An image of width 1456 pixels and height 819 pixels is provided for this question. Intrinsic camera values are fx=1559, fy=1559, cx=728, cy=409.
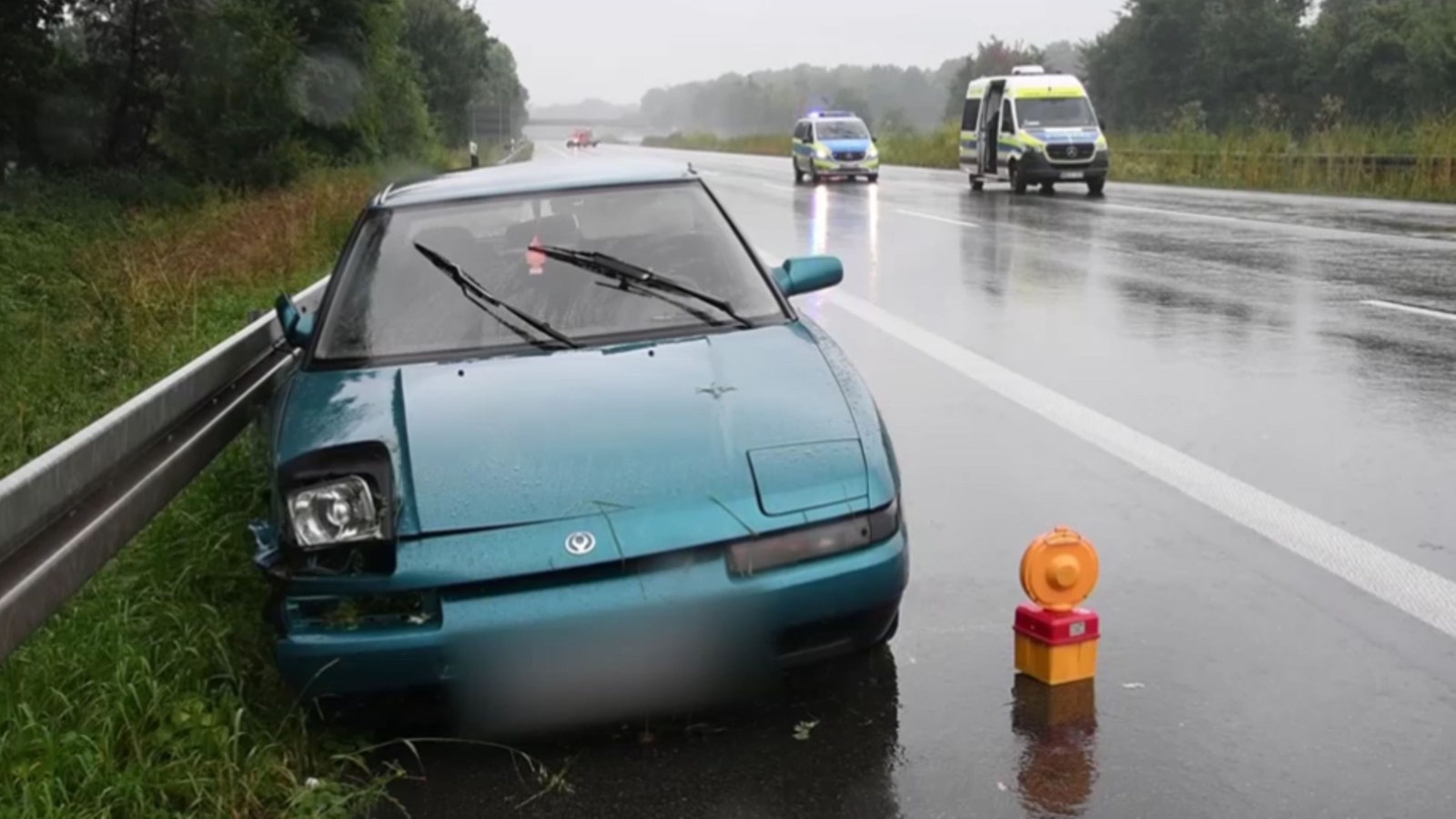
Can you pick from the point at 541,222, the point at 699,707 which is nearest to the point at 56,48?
the point at 541,222

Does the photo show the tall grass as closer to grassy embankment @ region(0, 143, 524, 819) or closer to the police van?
grassy embankment @ region(0, 143, 524, 819)

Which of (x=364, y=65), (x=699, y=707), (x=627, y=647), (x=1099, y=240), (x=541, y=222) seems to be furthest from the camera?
(x=364, y=65)

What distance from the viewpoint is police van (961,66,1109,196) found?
1153 inches

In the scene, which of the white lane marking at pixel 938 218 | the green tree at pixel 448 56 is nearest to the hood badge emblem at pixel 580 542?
the white lane marking at pixel 938 218

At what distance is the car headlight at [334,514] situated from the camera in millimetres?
3891

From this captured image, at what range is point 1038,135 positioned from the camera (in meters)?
29.7

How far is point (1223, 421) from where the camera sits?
764 centimetres

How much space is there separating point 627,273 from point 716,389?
3.40 feet

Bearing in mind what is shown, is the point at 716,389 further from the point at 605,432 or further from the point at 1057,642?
the point at 1057,642

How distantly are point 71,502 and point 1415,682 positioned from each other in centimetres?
361

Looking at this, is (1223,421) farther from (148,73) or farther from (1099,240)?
(148,73)

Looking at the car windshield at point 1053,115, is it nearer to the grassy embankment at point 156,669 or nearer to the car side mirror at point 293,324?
the grassy embankment at point 156,669

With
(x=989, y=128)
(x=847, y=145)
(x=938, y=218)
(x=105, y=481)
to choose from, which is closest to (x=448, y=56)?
(x=847, y=145)

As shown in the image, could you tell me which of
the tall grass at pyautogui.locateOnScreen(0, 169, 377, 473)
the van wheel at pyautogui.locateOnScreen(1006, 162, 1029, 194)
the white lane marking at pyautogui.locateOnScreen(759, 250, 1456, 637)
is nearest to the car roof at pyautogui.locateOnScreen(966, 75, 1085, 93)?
the van wheel at pyautogui.locateOnScreen(1006, 162, 1029, 194)
